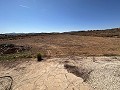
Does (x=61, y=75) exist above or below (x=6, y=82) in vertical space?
above

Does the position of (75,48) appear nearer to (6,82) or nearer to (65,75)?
(65,75)

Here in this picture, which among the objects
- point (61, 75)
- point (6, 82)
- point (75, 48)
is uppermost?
point (75, 48)

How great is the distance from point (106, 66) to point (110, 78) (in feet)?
5.03

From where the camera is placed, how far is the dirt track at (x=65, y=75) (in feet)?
23.9

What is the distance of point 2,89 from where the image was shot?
314 inches

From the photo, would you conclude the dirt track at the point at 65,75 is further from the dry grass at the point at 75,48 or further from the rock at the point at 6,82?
the dry grass at the point at 75,48

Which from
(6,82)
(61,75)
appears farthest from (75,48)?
(6,82)

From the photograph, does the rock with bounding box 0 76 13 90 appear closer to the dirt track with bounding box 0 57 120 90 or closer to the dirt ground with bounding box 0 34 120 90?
→ the dirt ground with bounding box 0 34 120 90

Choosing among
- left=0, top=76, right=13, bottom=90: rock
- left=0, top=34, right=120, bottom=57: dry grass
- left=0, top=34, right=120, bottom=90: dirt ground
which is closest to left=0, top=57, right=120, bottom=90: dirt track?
left=0, top=34, right=120, bottom=90: dirt ground

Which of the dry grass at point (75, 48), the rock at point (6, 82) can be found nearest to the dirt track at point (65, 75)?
the rock at point (6, 82)

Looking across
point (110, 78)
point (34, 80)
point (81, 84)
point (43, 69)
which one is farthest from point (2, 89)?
point (110, 78)

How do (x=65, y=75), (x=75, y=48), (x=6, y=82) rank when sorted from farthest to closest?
(x=75, y=48) → (x=6, y=82) → (x=65, y=75)

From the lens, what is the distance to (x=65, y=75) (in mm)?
Result: 8352

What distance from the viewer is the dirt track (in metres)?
7.30
